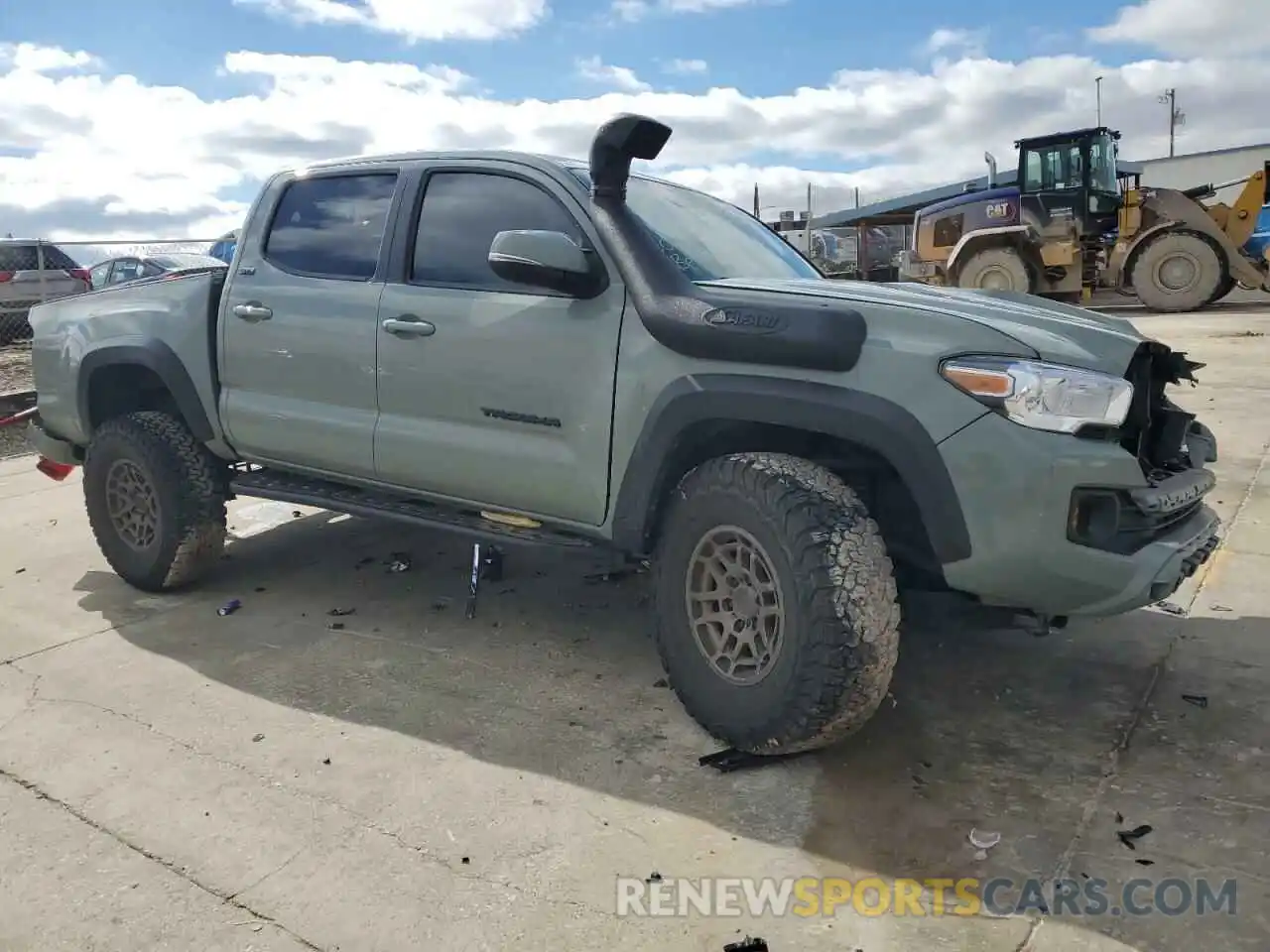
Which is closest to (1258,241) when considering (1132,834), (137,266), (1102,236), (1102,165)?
(1102,236)

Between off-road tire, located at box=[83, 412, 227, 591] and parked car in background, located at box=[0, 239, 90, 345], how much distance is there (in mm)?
11673

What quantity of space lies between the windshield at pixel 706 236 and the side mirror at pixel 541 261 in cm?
33

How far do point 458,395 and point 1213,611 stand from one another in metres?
3.21

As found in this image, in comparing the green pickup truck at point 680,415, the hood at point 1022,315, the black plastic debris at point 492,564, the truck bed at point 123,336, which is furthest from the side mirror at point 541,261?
the truck bed at point 123,336

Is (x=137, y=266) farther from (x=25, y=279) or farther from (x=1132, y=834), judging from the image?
(x=1132, y=834)

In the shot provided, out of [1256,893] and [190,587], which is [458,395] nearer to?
[190,587]

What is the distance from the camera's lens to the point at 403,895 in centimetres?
246

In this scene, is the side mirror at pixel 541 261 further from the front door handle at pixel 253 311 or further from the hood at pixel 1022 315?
the front door handle at pixel 253 311

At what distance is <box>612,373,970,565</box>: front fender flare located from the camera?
2.70m

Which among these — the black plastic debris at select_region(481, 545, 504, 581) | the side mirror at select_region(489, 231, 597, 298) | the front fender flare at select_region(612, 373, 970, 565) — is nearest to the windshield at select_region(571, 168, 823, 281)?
the side mirror at select_region(489, 231, 597, 298)

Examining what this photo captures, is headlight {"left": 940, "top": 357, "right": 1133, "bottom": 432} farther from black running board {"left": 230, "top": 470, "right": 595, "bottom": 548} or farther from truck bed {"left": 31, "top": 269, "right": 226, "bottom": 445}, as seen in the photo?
truck bed {"left": 31, "top": 269, "right": 226, "bottom": 445}

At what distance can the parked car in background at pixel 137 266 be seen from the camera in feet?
52.5

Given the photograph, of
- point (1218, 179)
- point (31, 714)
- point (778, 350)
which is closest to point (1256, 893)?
point (778, 350)

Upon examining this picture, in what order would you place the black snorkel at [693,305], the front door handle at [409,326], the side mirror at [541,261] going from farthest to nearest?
1. the front door handle at [409,326]
2. the side mirror at [541,261]
3. the black snorkel at [693,305]
